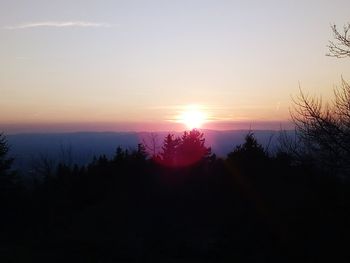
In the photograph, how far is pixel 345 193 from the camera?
16.9 m

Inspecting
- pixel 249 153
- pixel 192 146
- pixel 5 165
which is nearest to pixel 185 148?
pixel 192 146

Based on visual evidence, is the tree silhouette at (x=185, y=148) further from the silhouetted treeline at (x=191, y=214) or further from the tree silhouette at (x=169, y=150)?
the silhouetted treeline at (x=191, y=214)

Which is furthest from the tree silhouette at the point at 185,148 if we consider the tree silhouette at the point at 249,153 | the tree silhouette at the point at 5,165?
the tree silhouette at the point at 5,165

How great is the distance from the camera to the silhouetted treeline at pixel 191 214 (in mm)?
16688

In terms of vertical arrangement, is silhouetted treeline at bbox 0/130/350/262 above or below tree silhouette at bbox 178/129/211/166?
below

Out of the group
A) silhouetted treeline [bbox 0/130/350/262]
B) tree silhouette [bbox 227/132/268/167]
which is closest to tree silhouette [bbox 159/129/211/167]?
silhouetted treeline [bbox 0/130/350/262]

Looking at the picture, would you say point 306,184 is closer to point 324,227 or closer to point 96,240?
point 324,227

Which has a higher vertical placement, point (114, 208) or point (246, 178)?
point (246, 178)

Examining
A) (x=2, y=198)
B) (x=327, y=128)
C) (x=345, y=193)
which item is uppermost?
(x=327, y=128)

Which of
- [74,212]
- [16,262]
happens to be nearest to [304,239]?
[16,262]

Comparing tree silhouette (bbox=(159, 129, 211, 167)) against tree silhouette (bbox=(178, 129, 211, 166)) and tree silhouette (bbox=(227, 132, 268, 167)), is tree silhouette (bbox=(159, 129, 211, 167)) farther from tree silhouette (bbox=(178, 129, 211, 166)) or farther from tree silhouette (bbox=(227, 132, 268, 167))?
tree silhouette (bbox=(227, 132, 268, 167))

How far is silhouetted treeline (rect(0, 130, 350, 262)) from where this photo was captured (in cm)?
1669

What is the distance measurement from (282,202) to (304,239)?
2.30 meters

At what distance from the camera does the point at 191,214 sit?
21.6 m
